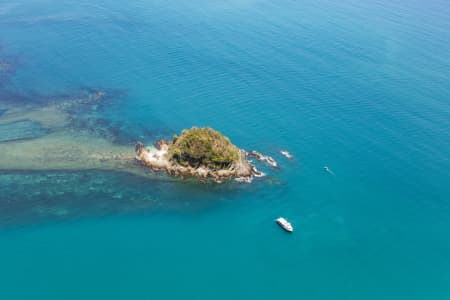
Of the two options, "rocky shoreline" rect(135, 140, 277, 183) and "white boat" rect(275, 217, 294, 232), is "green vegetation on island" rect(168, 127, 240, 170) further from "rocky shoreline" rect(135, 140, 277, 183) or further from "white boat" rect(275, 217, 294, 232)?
"white boat" rect(275, 217, 294, 232)

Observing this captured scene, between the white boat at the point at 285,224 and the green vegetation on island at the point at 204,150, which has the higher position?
the green vegetation on island at the point at 204,150

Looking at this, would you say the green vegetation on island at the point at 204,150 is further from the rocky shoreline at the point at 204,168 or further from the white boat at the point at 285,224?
the white boat at the point at 285,224

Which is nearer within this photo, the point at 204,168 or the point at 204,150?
the point at 204,150

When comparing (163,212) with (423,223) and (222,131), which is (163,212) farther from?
(423,223)

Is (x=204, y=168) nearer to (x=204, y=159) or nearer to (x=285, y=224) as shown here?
(x=204, y=159)

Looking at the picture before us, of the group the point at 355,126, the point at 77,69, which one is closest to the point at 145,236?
the point at 355,126

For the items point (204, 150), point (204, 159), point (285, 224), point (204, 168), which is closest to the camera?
point (285, 224)

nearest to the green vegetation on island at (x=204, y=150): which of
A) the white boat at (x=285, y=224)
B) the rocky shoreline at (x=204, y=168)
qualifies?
the rocky shoreline at (x=204, y=168)

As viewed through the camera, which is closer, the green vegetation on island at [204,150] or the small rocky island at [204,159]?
the green vegetation on island at [204,150]

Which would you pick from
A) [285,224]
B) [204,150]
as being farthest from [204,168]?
[285,224]
